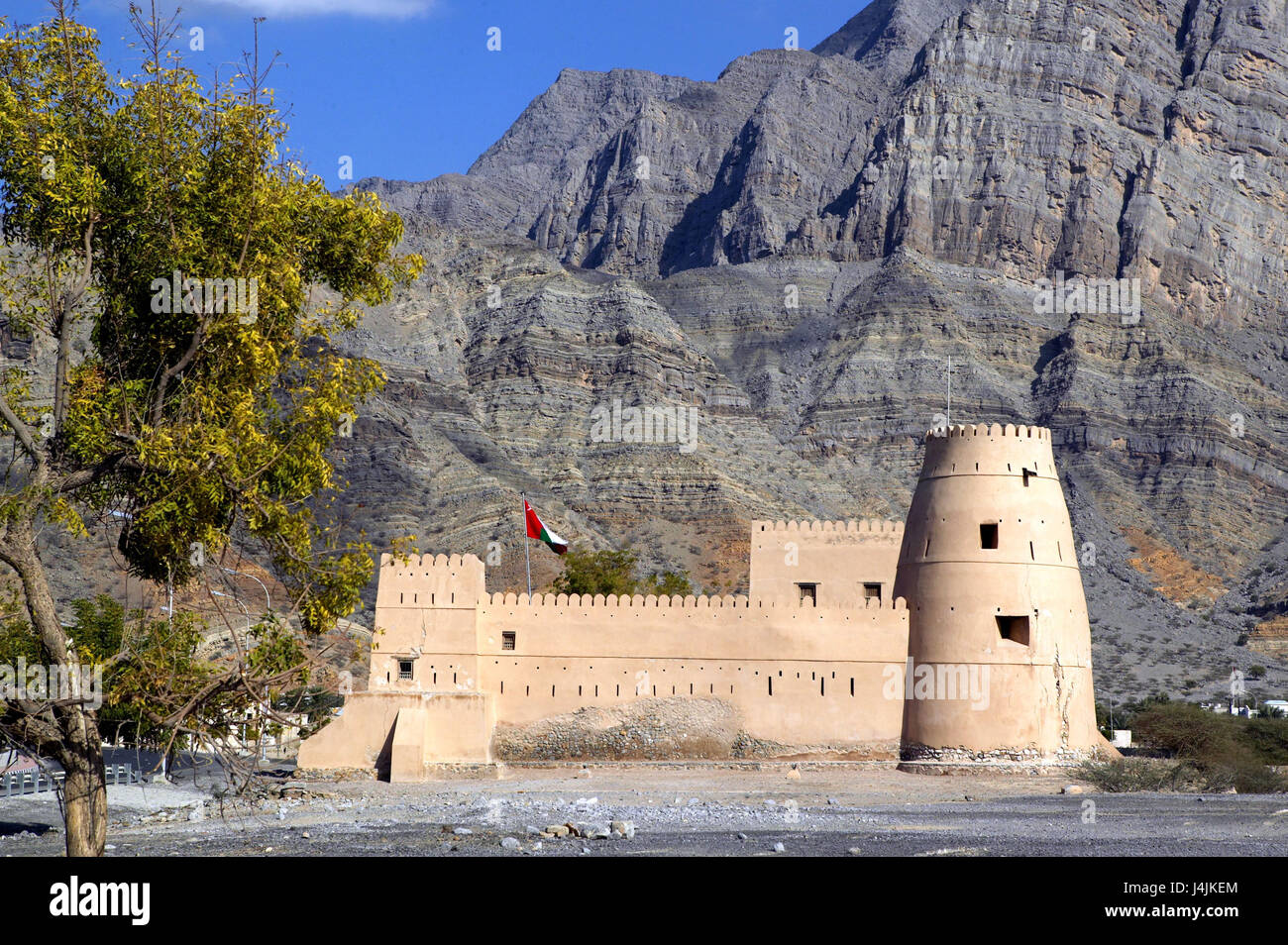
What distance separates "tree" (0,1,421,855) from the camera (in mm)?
11617

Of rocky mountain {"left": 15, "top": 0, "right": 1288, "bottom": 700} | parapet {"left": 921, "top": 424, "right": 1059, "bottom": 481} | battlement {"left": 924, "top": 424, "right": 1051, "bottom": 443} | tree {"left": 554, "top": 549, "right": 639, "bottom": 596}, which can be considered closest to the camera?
parapet {"left": 921, "top": 424, "right": 1059, "bottom": 481}

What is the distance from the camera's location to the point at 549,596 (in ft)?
115

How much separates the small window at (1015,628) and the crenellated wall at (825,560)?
2871mm

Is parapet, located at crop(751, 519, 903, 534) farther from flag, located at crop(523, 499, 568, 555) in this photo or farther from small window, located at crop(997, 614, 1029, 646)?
flag, located at crop(523, 499, 568, 555)

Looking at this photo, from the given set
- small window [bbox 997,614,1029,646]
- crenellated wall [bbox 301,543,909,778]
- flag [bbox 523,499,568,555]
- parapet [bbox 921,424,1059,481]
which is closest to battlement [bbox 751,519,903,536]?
parapet [bbox 921,424,1059,481]

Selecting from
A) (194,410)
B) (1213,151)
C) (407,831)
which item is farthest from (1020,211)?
(194,410)

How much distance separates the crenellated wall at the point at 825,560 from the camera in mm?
36375

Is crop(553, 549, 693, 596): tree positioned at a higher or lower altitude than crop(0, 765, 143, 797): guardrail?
higher

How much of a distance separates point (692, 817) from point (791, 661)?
9.66m

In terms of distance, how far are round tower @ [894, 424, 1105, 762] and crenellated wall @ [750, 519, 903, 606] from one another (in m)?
1.28
